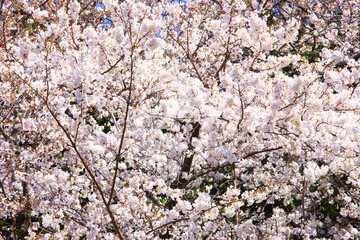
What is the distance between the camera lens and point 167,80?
5.00 meters

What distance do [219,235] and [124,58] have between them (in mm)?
2740

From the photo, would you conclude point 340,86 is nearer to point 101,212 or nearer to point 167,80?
point 167,80

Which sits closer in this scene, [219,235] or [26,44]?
[26,44]

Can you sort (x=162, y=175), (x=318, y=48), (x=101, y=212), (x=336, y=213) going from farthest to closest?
(x=318, y=48) < (x=336, y=213) < (x=162, y=175) < (x=101, y=212)

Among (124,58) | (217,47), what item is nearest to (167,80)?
(124,58)

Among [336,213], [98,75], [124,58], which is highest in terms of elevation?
[124,58]

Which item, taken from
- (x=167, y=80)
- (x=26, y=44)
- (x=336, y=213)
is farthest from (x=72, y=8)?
(x=336, y=213)

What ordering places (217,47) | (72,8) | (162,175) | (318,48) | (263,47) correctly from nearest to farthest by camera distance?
(263,47), (72,8), (162,175), (217,47), (318,48)

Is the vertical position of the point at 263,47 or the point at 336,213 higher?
the point at 263,47

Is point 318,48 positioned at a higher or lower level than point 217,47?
higher

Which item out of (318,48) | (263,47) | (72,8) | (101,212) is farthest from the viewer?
(318,48)

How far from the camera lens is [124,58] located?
4.45m

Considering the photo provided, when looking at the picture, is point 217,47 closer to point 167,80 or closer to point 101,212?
point 167,80

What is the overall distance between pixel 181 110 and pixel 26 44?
2.04m
